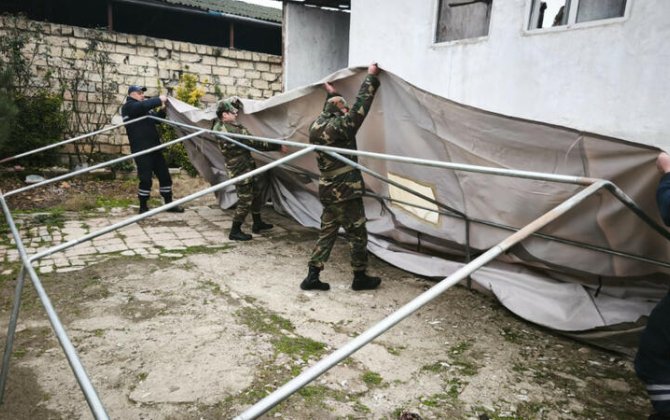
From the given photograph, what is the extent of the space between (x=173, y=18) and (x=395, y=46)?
7.36m

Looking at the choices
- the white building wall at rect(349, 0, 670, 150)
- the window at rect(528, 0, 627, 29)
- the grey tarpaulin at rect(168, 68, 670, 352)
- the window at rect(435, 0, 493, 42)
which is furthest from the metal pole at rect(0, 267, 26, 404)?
the window at rect(435, 0, 493, 42)

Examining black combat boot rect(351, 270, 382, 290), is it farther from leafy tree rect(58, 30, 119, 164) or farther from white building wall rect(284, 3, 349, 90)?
white building wall rect(284, 3, 349, 90)

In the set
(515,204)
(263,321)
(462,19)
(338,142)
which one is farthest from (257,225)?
(462,19)

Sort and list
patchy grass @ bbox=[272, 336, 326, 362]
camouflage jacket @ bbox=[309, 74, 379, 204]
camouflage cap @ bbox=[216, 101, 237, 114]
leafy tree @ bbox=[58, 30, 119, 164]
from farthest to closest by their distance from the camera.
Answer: leafy tree @ bbox=[58, 30, 119, 164] → camouflage cap @ bbox=[216, 101, 237, 114] → camouflage jacket @ bbox=[309, 74, 379, 204] → patchy grass @ bbox=[272, 336, 326, 362]

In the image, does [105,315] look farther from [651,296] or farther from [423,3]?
[423,3]

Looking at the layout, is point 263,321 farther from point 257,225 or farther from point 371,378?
point 257,225

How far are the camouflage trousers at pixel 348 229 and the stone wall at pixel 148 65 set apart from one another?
6.63m

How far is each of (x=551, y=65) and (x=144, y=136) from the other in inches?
207

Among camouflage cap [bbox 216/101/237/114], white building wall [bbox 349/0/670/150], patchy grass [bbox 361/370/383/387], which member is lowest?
patchy grass [bbox 361/370/383/387]

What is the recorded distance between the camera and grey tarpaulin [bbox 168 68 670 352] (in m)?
→ 2.29

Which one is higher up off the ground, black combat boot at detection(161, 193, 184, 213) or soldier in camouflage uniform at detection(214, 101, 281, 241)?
soldier in camouflage uniform at detection(214, 101, 281, 241)

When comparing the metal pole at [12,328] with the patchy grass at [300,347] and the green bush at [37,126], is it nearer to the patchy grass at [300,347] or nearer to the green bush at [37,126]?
the patchy grass at [300,347]

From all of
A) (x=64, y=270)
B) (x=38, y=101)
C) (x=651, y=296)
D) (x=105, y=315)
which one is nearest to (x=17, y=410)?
(x=105, y=315)

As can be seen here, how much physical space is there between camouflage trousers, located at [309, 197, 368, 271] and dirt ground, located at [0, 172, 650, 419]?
30 centimetres
